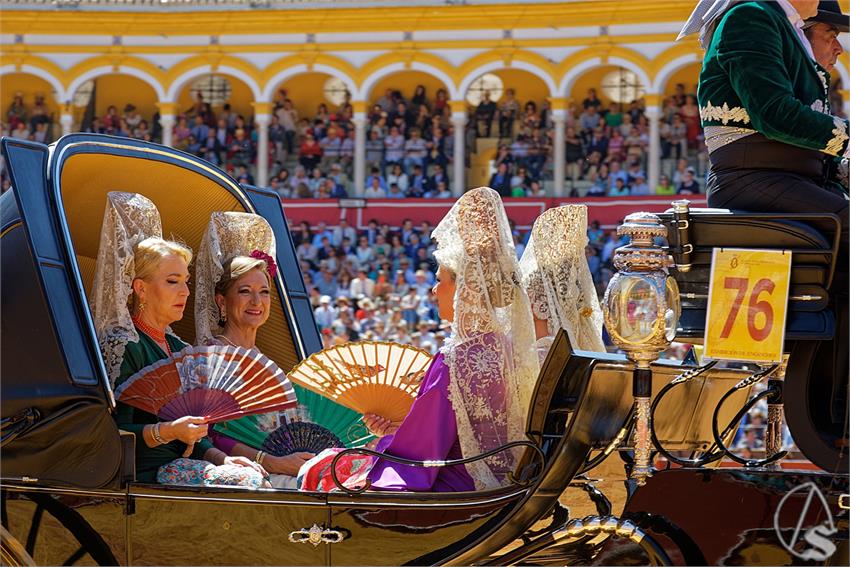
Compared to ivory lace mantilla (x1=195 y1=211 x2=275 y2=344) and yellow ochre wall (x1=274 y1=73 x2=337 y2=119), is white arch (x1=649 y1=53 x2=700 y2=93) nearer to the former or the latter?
yellow ochre wall (x1=274 y1=73 x2=337 y2=119)

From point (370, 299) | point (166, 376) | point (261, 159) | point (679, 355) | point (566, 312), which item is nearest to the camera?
point (166, 376)

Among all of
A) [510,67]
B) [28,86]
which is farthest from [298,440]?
[28,86]

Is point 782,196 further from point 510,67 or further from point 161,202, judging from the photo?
point 510,67

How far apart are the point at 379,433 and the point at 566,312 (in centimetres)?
124

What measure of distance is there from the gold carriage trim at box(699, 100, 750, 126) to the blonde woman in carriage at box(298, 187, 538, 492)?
2.34 feet

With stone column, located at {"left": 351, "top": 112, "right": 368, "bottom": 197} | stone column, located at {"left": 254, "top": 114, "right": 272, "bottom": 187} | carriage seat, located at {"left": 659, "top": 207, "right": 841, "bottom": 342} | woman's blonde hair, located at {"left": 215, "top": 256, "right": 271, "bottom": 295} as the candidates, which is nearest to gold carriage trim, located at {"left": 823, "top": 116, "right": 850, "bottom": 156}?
carriage seat, located at {"left": 659, "top": 207, "right": 841, "bottom": 342}

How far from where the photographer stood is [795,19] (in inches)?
163

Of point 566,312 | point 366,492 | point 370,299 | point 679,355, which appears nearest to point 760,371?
point 366,492

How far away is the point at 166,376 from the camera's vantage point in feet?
16.1

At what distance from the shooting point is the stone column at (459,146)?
26.2 meters

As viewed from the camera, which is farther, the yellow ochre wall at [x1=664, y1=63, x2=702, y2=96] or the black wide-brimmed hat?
the yellow ochre wall at [x1=664, y1=63, x2=702, y2=96]

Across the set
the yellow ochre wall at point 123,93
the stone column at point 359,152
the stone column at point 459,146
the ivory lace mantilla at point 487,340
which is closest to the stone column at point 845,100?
the stone column at point 459,146

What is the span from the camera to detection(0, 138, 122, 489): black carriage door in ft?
14.6

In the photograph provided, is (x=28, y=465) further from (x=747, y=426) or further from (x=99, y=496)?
(x=747, y=426)
